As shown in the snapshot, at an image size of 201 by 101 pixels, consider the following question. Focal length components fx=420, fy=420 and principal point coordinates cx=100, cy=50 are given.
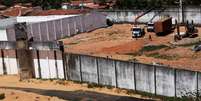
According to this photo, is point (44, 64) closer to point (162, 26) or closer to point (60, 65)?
point (60, 65)

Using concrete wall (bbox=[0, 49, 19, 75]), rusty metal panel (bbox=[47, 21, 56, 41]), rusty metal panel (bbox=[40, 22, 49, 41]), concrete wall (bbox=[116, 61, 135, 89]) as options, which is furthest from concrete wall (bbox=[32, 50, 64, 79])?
rusty metal panel (bbox=[47, 21, 56, 41])

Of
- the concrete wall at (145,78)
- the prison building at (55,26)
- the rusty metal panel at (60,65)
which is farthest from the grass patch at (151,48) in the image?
the concrete wall at (145,78)

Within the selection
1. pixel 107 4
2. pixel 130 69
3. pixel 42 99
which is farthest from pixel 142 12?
pixel 42 99

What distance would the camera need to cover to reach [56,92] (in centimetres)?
2802

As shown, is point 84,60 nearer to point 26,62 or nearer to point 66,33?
point 26,62

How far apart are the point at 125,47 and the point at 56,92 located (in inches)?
787

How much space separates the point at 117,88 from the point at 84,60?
10.9 ft

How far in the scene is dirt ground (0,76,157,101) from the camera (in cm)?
2511

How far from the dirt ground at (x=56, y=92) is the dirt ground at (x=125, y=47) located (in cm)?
951

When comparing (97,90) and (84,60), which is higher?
(84,60)

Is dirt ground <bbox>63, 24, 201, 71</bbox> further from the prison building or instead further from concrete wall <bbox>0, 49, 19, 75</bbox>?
concrete wall <bbox>0, 49, 19, 75</bbox>

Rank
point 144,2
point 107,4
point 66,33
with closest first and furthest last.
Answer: point 66,33, point 144,2, point 107,4

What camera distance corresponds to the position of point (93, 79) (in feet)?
101

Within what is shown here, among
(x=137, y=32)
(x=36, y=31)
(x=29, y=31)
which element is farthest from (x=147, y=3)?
(x=29, y=31)
